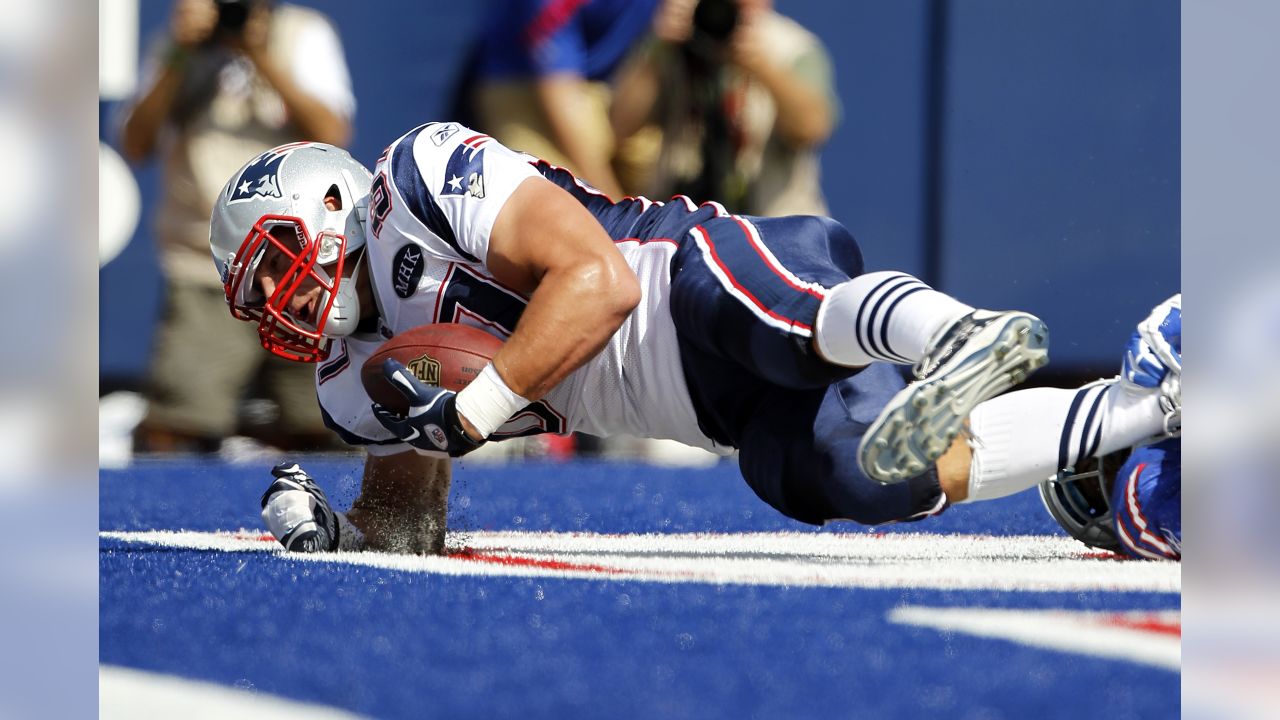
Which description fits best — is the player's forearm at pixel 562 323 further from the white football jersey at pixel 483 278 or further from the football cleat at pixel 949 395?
the football cleat at pixel 949 395

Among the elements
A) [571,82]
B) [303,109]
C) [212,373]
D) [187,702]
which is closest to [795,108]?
[571,82]

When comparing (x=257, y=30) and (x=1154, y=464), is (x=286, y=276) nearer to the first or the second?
(x=1154, y=464)

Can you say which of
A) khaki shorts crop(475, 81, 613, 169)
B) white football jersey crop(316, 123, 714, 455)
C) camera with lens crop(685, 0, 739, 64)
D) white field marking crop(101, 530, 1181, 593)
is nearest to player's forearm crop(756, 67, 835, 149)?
camera with lens crop(685, 0, 739, 64)

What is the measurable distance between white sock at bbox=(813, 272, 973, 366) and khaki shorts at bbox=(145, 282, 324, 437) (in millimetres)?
2554

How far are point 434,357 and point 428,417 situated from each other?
0.37 ft

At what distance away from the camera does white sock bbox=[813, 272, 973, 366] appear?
1638 mm

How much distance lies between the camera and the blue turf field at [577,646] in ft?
3.97

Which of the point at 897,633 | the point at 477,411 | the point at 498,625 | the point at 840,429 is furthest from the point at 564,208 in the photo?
the point at 897,633

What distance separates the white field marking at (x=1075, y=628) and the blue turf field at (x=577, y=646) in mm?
27

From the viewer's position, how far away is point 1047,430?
1884 mm

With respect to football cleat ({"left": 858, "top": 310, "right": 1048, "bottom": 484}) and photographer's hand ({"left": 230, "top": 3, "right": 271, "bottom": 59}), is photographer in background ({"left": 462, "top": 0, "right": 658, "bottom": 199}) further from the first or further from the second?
football cleat ({"left": 858, "top": 310, "right": 1048, "bottom": 484})

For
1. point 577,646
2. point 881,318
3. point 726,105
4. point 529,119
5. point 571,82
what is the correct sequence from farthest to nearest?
point 529,119, point 571,82, point 726,105, point 881,318, point 577,646

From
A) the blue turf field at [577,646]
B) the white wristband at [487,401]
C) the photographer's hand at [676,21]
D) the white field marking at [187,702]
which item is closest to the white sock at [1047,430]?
the blue turf field at [577,646]
